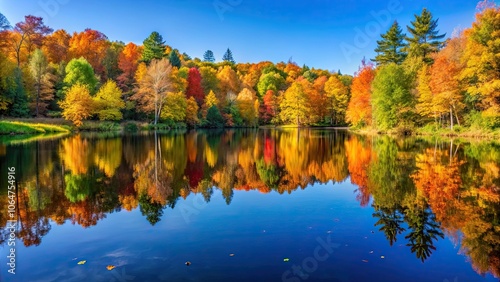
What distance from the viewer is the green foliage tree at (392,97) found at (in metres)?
44.1

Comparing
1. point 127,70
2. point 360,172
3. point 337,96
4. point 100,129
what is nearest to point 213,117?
point 127,70

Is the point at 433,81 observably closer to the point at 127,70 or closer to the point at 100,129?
the point at 100,129

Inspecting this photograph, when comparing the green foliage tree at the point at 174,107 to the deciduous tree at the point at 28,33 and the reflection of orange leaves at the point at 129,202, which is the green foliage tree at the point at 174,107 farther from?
the reflection of orange leaves at the point at 129,202

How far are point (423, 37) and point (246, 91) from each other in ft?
118

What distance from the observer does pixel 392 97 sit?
44.3 meters

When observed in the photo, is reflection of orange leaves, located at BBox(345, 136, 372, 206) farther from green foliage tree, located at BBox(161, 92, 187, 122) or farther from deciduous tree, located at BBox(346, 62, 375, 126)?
green foliage tree, located at BBox(161, 92, 187, 122)

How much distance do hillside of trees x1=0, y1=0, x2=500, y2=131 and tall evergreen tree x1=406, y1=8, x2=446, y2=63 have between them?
154 mm

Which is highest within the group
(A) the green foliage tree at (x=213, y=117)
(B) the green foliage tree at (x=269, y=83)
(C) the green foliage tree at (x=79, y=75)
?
(B) the green foliage tree at (x=269, y=83)

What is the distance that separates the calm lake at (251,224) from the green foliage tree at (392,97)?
100ft

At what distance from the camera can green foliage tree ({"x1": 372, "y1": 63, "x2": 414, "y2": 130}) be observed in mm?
44125

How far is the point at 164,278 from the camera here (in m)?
5.41

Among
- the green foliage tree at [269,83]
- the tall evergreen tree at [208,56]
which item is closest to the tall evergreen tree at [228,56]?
the tall evergreen tree at [208,56]

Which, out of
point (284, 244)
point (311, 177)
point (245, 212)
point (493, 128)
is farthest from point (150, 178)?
point (493, 128)

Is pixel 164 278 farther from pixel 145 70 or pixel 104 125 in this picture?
pixel 145 70
